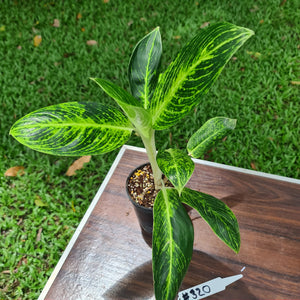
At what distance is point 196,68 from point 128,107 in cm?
15

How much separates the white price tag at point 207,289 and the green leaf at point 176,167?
1.58 ft

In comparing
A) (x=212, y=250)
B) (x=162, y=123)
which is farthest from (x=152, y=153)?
(x=212, y=250)

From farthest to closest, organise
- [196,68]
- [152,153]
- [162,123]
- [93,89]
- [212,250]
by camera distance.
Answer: [93,89]
[212,250]
[152,153]
[162,123]
[196,68]

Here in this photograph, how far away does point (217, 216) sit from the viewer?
2.53 ft

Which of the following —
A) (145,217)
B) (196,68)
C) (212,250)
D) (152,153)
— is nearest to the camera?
(196,68)

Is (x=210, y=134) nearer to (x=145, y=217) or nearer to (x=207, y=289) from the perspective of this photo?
(x=145, y=217)

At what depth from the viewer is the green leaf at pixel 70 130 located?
620mm

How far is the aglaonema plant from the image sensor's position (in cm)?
56

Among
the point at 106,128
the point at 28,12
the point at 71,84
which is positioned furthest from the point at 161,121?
the point at 28,12

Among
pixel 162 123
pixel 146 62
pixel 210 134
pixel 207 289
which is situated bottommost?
pixel 207 289

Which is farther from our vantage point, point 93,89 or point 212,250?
point 93,89

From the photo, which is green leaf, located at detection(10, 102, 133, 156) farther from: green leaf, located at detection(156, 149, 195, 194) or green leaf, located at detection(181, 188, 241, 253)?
green leaf, located at detection(181, 188, 241, 253)

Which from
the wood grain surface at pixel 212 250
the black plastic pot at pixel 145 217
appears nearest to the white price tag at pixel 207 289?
the wood grain surface at pixel 212 250

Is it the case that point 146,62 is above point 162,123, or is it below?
above
